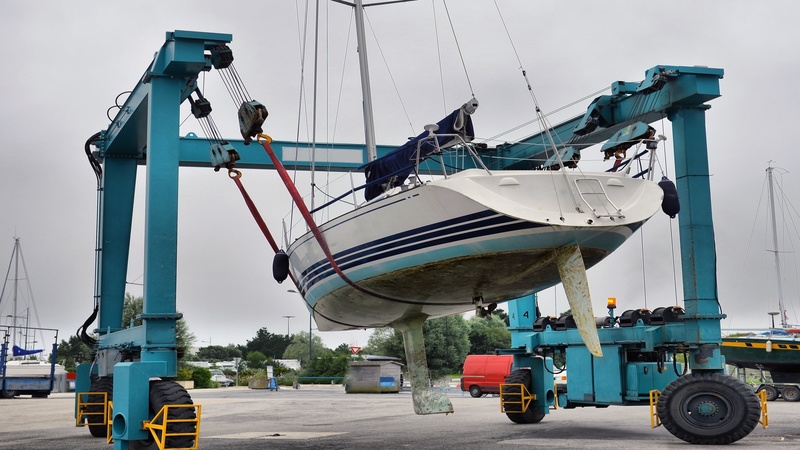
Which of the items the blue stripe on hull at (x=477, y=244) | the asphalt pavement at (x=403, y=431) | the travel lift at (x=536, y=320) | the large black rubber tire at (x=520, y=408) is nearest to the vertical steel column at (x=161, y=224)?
the travel lift at (x=536, y=320)

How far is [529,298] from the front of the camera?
17125 mm

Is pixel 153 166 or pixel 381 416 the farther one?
pixel 381 416

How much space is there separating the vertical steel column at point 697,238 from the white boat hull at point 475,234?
105 inches

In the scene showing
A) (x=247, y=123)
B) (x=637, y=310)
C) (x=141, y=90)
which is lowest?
(x=637, y=310)

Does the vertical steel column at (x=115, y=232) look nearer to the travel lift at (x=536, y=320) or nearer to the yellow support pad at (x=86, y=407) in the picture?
the travel lift at (x=536, y=320)

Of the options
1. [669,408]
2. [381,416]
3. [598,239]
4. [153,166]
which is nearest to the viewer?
[598,239]

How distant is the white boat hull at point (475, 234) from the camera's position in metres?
9.37

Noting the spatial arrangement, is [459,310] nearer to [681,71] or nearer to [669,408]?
[669,408]

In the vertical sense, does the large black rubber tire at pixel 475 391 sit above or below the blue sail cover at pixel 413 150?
below

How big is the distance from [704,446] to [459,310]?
396 cm

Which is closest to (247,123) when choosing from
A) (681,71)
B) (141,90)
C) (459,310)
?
(141,90)

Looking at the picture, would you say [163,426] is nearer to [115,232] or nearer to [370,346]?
[115,232]

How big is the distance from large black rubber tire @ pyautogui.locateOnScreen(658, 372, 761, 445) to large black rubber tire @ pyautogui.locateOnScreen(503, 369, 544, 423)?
4432 millimetres

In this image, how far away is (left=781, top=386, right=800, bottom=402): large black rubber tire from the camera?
80.1ft
